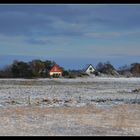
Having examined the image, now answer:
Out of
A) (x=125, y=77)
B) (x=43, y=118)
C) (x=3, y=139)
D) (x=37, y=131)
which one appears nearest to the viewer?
(x=3, y=139)

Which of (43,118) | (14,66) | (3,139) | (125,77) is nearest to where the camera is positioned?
(3,139)

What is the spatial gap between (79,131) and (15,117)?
2.72 metres

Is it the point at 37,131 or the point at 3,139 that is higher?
the point at 3,139

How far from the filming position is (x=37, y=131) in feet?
21.9

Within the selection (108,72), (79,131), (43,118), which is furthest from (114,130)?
(108,72)

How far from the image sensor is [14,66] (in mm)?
33469

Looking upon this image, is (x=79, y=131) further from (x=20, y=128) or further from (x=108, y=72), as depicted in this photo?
(x=108, y=72)

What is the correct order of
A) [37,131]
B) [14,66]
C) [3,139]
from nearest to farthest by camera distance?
[3,139], [37,131], [14,66]

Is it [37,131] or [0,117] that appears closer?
[37,131]

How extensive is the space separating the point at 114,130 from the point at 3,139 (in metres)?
5.30
